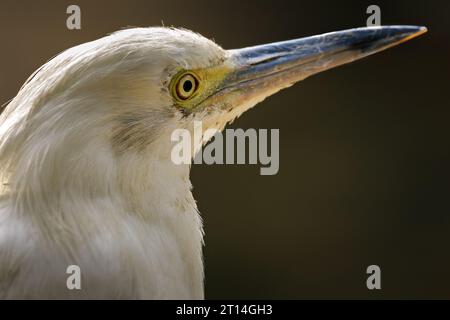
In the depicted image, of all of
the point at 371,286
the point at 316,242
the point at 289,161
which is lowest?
the point at 371,286

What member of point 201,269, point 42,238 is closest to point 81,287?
point 42,238

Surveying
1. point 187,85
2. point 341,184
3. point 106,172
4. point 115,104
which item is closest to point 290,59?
point 187,85

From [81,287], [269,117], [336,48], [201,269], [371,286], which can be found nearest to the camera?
[81,287]

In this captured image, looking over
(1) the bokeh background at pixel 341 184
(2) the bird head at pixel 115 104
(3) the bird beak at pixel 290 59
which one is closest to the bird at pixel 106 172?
(2) the bird head at pixel 115 104

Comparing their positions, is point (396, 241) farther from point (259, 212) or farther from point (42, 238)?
point (42, 238)

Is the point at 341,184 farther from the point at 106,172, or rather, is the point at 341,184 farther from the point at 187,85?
the point at 106,172
